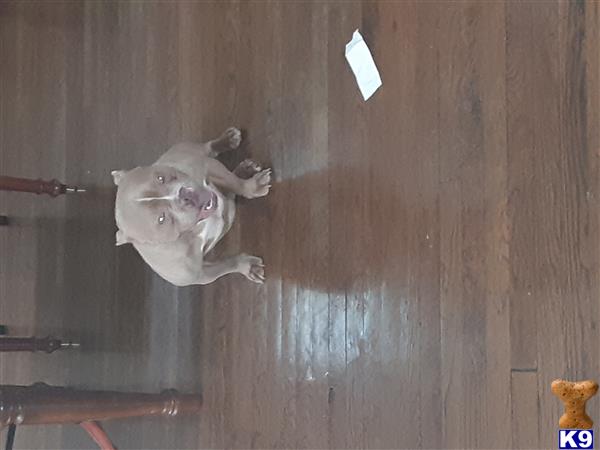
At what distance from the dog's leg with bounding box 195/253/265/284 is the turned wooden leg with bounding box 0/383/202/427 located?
1.21 ft

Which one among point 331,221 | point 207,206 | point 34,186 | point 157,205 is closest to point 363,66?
point 331,221

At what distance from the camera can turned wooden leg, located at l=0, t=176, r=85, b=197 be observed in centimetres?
220

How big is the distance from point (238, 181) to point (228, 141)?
18cm

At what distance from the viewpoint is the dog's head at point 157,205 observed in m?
1.76

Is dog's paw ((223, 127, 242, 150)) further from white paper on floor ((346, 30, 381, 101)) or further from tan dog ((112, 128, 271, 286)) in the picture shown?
white paper on floor ((346, 30, 381, 101))

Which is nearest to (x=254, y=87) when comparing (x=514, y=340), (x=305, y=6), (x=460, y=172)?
(x=305, y=6)

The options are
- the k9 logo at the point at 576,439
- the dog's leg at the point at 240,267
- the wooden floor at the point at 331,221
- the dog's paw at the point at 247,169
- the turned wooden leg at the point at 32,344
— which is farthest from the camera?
the turned wooden leg at the point at 32,344

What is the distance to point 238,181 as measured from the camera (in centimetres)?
203

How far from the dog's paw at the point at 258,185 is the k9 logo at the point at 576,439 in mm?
983

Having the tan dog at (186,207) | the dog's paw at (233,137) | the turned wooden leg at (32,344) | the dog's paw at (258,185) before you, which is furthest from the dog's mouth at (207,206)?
the turned wooden leg at (32,344)

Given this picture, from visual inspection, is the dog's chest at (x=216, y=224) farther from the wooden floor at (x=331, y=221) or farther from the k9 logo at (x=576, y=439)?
the k9 logo at (x=576, y=439)

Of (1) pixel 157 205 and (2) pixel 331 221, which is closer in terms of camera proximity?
(1) pixel 157 205

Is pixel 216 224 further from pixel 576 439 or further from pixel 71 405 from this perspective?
pixel 576 439

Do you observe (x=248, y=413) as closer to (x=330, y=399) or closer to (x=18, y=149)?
(x=330, y=399)
